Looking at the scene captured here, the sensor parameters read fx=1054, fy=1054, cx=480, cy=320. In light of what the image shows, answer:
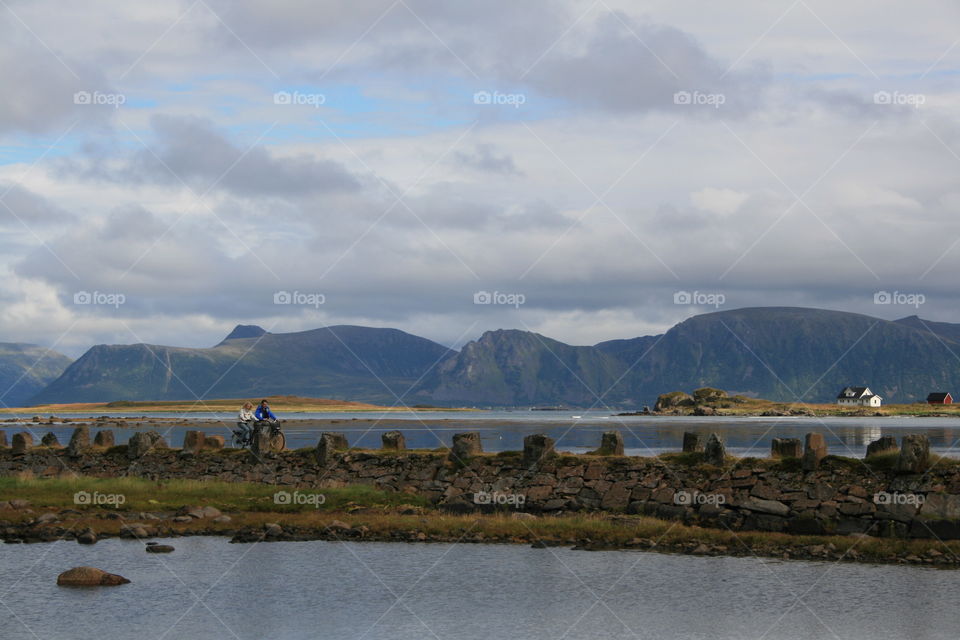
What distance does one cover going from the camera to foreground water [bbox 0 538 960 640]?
21562 mm

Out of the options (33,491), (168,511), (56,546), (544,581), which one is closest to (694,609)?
(544,581)

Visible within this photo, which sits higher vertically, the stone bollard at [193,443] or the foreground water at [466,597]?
the stone bollard at [193,443]

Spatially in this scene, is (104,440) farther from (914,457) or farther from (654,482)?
(914,457)

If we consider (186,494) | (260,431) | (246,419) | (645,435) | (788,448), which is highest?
(645,435)

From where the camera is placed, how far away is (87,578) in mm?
26500

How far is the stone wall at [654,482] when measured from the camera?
31.8 m

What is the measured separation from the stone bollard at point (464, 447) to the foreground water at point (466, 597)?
1049 centimetres

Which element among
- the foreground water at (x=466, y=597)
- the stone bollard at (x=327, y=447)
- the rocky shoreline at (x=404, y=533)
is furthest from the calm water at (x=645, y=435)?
the foreground water at (x=466, y=597)

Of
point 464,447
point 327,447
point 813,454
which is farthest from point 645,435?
point 813,454

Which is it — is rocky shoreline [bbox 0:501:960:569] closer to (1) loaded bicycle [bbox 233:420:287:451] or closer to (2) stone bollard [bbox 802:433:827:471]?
(2) stone bollard [bbox 802:433:827:471]

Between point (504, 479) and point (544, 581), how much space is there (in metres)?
13.7

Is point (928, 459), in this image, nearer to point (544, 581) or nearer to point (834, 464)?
point (834, 464)

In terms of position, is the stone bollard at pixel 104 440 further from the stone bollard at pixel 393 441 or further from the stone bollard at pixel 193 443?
the stone bollard at pixel 393 441

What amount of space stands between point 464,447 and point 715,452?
1061 centimetres
